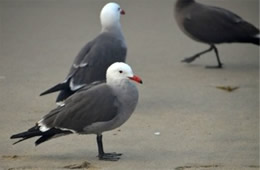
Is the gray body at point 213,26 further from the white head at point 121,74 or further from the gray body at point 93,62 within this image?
the white head at point 121,74

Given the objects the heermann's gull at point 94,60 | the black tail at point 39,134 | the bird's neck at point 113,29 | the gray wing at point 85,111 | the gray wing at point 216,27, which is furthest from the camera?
the gray wing at point 216,27

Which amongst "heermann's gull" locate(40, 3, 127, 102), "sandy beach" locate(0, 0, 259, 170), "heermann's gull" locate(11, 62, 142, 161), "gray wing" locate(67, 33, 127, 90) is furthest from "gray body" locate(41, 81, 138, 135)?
"gray wing" locate(67, 33, 127, 90)

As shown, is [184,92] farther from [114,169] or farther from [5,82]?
[114,169]

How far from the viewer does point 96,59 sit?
754 centimetres

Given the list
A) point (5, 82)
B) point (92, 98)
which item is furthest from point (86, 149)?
point (5, 82)

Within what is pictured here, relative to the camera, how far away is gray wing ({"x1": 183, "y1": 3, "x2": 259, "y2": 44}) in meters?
9.53

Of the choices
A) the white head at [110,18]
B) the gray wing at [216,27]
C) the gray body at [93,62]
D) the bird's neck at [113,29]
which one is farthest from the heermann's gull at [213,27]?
the gray body at [93,62]

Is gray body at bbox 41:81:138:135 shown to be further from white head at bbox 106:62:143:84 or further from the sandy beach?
the sandy beach

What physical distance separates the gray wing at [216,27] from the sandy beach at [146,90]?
33cm

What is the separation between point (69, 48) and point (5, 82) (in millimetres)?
1655

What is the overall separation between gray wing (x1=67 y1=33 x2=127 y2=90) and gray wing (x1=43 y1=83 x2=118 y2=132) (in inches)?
41.6

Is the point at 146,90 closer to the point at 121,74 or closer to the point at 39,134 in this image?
the point at 121,74

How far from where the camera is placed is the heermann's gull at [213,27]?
9539 millimetres

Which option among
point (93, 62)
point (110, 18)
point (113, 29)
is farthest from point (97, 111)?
point (110, 18)
